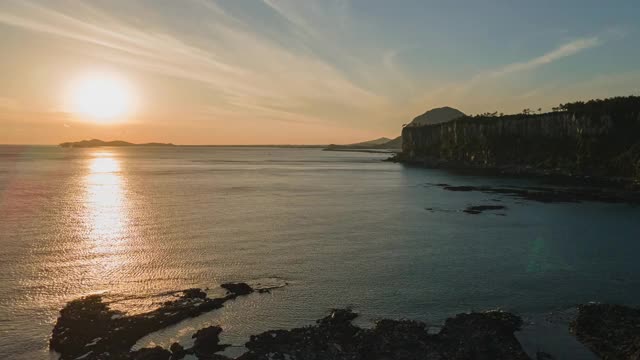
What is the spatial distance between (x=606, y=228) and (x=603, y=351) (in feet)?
137

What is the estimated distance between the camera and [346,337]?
25.1 m

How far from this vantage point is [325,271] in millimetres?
38594

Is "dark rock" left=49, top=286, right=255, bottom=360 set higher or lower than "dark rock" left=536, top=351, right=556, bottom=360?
higher

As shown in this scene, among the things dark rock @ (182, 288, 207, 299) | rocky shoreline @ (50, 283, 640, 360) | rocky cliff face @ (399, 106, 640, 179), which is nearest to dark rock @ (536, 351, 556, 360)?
rocky shoreline @ (50, 283, 640, 360)

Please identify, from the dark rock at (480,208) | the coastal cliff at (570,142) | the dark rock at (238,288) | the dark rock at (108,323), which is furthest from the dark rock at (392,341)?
the coastal cliff at (570,142)

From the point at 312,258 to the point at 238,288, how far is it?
36.3ft

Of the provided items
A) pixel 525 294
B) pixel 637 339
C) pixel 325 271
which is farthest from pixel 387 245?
pixel 637 339

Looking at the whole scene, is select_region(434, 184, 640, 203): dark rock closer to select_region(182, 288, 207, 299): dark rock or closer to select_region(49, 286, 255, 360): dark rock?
select_region(182, 288, 207, 299): dark rock

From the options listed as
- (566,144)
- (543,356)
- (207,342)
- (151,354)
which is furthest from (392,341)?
(566,144)

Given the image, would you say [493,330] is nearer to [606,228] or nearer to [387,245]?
[387,245]

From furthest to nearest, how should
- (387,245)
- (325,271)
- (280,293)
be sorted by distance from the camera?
(387,245), (325,271), (280,293)

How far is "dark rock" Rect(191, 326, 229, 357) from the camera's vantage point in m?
23.9

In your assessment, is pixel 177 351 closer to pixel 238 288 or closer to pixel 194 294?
pixel 194 294

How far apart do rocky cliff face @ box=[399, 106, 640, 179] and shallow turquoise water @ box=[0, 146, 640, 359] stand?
2338 inches
